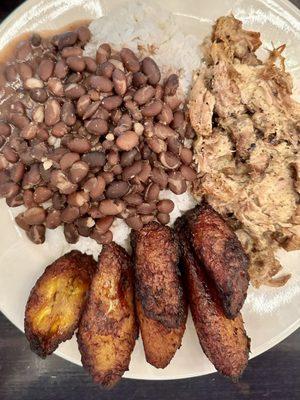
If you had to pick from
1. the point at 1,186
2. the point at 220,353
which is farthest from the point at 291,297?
the point at 1,186

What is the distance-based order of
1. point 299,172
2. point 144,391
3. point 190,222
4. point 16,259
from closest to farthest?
point 299,172
point 190,222
point 16,259
point 144,391

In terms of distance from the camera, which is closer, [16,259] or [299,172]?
[299,172]

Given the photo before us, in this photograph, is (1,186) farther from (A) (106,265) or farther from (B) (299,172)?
(B) (299,172)

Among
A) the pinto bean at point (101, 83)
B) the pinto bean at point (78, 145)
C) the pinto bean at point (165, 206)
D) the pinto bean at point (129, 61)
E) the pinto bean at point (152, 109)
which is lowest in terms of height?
the pinto bean at point (165, 206)

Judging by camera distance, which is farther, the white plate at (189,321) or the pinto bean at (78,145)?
the white plate at (189,321)

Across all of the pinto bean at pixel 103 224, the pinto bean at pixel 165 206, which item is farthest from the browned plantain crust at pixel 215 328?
the pinto bean at pixel 103 224

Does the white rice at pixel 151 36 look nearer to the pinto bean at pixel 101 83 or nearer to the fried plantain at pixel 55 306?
the pinto bean at pixel 101 83
